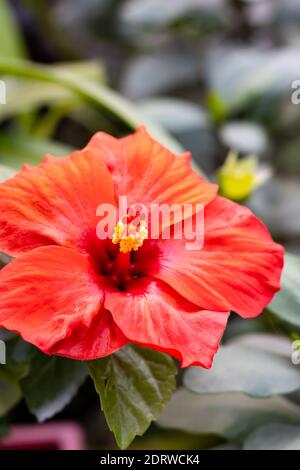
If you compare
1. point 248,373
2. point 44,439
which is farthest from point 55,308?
point 44,439

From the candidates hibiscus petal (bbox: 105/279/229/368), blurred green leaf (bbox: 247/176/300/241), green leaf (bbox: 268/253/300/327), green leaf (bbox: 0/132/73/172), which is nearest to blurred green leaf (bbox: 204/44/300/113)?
blurred green leaf (bbox: 247/176/300/241)

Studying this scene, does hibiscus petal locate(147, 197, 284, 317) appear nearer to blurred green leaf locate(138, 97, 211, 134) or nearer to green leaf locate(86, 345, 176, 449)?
green leaf locate(86, 345, 176, 449)

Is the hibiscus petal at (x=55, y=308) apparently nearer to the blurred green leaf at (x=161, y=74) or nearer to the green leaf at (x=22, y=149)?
the green leaf at (x=22, y=149)

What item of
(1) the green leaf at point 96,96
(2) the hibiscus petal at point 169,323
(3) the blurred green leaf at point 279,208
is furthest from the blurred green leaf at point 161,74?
(2) the hibiscus petal at point 169,323

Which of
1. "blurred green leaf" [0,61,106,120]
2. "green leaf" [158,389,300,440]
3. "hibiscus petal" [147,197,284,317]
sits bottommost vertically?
"green leaf" [158,389,300,440]

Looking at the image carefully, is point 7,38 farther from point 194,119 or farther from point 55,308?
point 55,308
